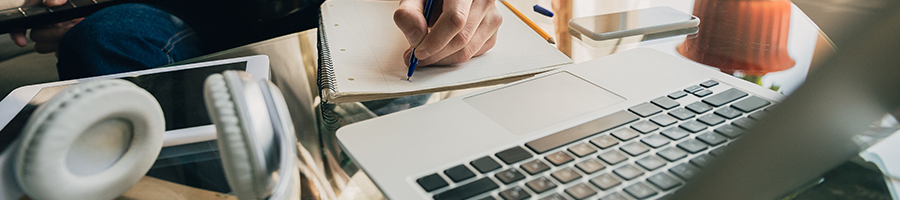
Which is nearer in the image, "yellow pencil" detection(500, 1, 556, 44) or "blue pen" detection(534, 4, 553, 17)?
"yellow pencil" detection(500, 1, 556, 44)

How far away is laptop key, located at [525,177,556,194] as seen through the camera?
0.80 ft

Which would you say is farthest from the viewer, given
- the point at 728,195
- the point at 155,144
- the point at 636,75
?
the point at 636,75

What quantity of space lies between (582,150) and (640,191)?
0.16 feet

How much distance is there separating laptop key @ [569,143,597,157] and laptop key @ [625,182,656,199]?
37mm

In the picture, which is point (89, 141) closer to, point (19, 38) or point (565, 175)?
point (565, 175)

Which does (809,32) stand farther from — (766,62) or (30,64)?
(30,64)

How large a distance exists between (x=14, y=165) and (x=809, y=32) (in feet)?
2.41

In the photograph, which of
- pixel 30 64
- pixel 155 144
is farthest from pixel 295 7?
pixel 155 144

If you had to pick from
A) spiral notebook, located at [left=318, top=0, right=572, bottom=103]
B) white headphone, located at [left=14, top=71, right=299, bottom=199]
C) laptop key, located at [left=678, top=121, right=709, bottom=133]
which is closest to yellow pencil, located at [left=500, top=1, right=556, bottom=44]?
spiral notebook, located at [left=318, top=0, right=572, bottom=103]

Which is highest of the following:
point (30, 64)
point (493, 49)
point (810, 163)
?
point (810, 163)

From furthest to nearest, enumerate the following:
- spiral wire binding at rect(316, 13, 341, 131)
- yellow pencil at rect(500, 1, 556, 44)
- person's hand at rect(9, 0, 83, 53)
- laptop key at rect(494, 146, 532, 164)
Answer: person's hand at rect(9, 0, 83, 53)
yellow pencil at rect(500, 1, 556, 44)
spiral wire binding at rect(316, 13, 341, 131)
laptop key at rect(494, 146, 532, 164)

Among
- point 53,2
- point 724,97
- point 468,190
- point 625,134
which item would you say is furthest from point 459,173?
point 53,2

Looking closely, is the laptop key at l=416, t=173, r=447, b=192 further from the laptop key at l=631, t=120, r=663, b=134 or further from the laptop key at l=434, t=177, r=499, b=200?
the laptop key at l=631, t=120, r=663, b=134

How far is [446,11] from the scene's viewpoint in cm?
44
